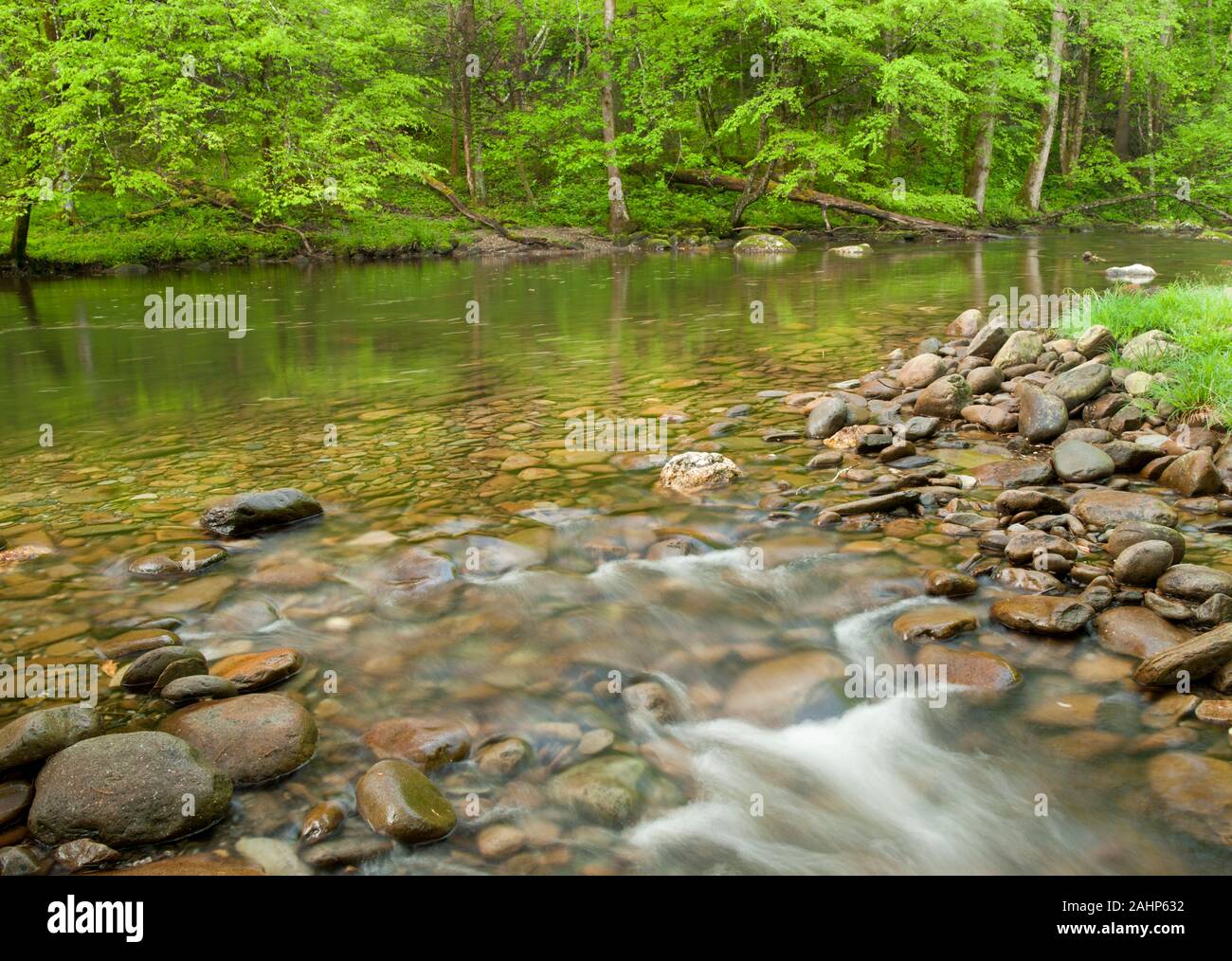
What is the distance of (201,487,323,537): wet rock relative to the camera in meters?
4.64

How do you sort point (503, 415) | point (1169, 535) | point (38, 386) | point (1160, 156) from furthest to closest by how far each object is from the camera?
point (1160, 156) < point (38, 386) < point (503, 415) < point (1169, 535)

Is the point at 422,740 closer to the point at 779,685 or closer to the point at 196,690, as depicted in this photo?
the point at 196,690

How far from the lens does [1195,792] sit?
259cm

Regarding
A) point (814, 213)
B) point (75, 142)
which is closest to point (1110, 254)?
point (814, 213)

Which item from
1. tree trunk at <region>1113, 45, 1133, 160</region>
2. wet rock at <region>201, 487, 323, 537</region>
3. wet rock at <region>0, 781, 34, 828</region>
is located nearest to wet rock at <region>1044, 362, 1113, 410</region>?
wet rock at <region>201, 487, 323, 537</region>

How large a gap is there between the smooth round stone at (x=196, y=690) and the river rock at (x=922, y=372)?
5818 mm

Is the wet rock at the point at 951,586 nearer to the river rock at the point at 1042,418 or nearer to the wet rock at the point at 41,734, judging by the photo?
the river rock at the point at 1042,418

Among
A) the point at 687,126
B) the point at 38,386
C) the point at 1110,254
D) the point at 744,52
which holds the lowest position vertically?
the point at 38,386

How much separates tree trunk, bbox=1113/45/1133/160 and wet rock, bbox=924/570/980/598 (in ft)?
123

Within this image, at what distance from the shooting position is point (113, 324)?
43.2 feet

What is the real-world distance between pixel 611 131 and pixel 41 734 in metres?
26.1

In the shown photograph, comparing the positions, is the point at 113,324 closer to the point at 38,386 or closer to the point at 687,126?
the point at 38,386

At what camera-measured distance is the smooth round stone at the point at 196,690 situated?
3082 mm

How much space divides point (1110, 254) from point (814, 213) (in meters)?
11.7
